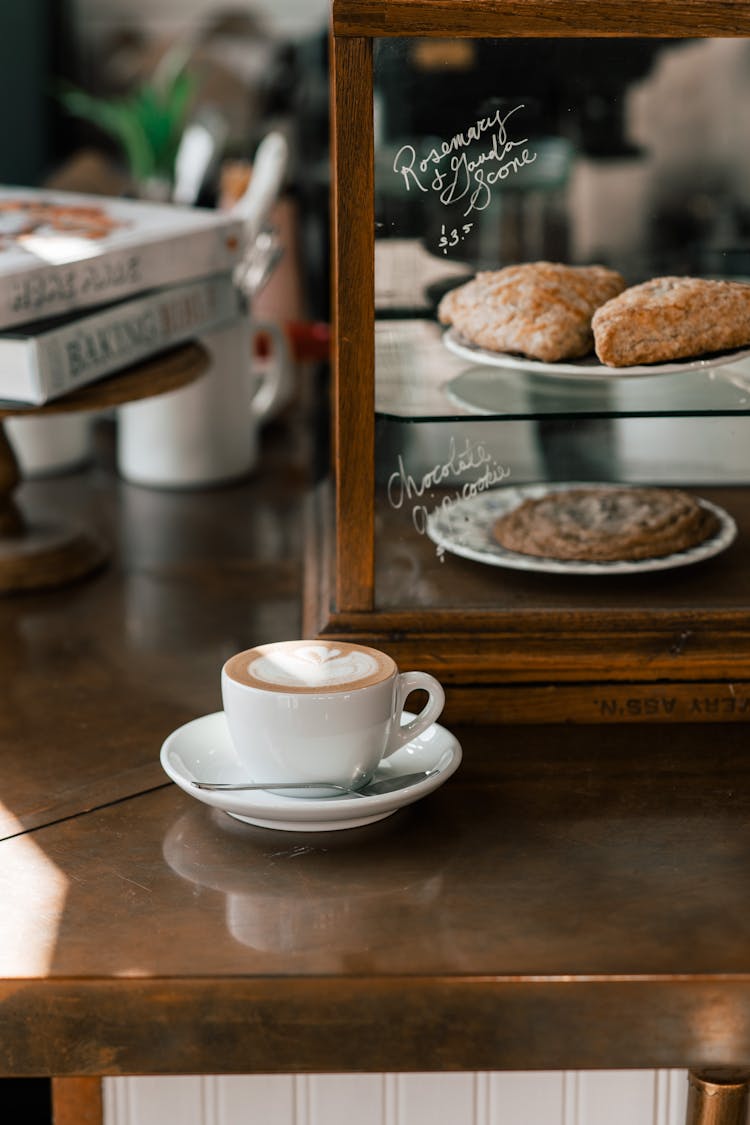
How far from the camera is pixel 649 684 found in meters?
0.89

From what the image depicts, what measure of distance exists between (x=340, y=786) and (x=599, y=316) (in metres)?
0.32

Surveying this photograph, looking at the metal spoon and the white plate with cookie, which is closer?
the metal spoon

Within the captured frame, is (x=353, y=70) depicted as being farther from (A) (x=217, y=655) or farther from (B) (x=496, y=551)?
(A) (x=217, y=655)

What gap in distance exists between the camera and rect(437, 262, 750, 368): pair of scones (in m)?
0.84

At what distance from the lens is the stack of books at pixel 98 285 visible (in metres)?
1.02

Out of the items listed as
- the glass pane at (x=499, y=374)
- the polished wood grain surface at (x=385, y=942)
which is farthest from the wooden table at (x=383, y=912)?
the glass pane at (x=499, y=374)

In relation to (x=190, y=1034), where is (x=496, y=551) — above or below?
above

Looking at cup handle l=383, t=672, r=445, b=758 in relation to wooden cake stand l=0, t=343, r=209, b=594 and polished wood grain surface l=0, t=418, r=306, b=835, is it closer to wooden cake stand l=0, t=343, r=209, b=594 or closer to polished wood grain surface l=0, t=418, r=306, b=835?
polished wood grain surface l=0, t=418, r=306, b=835

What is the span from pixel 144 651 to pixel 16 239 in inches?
13.8

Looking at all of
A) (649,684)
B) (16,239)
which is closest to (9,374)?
(16,239)

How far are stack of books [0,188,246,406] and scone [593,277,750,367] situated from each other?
A: 16.0 inches

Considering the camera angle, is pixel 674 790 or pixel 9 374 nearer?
pixel 674 790

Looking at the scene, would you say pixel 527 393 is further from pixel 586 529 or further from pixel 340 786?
pixel 340 786

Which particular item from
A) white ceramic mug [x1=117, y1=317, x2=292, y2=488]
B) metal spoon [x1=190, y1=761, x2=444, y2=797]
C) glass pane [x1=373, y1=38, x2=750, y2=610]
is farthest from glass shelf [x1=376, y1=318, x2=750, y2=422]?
white ceramic mug [x1=117, y1=317, x2=292, y2=488]
